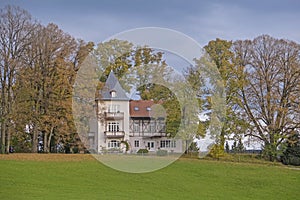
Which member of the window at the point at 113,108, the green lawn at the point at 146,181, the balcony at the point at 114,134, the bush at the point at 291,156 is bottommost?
the green lawn at the point at 146,181

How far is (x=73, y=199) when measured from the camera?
15.0 m

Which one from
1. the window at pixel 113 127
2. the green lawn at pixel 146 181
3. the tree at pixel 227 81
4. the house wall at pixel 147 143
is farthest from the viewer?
the house wall at pixel 147 143

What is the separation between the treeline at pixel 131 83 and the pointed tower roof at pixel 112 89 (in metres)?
0.62

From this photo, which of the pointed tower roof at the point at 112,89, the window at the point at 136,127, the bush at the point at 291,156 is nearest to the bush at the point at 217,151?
the bush at the point at 291,156

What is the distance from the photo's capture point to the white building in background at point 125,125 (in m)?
A: 30.4

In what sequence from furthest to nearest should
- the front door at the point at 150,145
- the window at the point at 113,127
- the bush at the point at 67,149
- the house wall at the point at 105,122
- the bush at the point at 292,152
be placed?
the front door at the point at 150,145
the window at the point at 113,127
the bush at the point at 67,149
the house wall at the point at 105,122
the bush at the point at 292,152

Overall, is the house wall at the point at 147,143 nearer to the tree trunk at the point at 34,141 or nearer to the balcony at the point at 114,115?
the balcony at the point at 114,115

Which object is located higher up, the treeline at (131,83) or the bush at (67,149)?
the treeline at (131,83)

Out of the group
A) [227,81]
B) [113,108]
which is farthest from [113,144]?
[227,81]

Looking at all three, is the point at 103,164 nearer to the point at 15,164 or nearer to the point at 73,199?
the point at 15,164

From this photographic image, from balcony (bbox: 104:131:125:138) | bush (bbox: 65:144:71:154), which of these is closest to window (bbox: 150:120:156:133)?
balcony (bbox: 104:131:125:138)

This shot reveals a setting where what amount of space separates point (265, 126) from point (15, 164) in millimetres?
15676

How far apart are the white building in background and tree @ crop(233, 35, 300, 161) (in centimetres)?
532

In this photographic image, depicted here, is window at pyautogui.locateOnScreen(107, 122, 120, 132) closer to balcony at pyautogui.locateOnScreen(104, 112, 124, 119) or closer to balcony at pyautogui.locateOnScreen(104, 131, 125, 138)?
balcony at pyautogui.locateOnScreen(104, 131, 125, 138)
